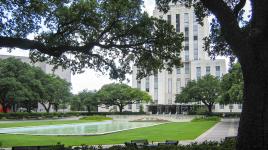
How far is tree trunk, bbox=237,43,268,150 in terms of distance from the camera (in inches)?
315

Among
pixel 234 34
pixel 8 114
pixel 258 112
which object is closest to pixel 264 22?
pixel 234 34

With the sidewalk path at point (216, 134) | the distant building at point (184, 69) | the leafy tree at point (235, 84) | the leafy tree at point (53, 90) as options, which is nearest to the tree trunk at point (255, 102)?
the sidewalk path at point (216, 134)

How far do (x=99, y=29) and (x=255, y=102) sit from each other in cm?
727

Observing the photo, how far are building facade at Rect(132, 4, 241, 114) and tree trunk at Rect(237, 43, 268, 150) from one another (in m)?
88.7

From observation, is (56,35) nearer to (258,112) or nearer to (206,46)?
(206,46)

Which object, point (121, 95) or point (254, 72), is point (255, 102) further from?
point (121, 95)

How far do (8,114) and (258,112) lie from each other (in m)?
55.8

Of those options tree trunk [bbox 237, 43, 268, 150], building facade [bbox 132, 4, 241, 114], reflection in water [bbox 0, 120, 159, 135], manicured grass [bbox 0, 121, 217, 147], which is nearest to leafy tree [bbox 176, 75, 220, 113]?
building facade [bbox 132, 4, 241, 114]

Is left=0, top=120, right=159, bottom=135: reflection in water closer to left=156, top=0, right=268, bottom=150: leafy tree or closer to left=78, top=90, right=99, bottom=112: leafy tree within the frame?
left=156, top=0, right=268, bottom=150: leafy tree

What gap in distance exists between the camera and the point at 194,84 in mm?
84750

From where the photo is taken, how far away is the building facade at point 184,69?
9869 cm

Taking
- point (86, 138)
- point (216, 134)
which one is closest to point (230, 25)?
point (86, 138)

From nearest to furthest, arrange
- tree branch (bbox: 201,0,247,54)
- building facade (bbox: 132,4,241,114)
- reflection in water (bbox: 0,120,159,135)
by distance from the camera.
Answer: tree branch (bbox: 201,0,247,54), reflection in water (bbox: 0,120,159,135), building facade (bbox: 132,4,241,114)

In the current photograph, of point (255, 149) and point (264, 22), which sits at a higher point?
point (264, 22)
